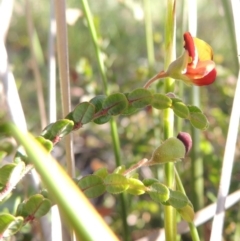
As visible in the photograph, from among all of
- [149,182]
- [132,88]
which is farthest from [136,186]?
[132,88]

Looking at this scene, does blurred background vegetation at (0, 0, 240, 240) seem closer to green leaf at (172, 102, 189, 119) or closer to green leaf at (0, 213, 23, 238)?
green leaf at (172, 102, 189, 119)

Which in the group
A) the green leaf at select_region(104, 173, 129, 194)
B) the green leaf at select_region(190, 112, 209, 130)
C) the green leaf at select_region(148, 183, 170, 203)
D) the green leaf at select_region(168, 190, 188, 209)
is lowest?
the green leaf at select_region(168, 190, 188, 209)

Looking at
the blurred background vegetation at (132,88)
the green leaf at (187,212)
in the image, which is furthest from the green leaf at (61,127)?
the blurred background vegetation at (132,88)

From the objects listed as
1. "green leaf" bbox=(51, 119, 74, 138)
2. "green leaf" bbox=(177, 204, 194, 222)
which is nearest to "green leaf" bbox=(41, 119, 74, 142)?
"green leaf" bbox=(51, 119, 74, 138)

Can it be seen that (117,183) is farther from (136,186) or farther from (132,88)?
(132,88)

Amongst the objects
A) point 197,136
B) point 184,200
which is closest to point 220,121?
point 197,136

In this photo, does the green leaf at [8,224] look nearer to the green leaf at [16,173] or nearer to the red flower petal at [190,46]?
the green leaf at [16,173]

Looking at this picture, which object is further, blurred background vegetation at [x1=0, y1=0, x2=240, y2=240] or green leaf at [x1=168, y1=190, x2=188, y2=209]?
blurred background vegetation at [x1=0, y1=0, x2=240, y2=240]
